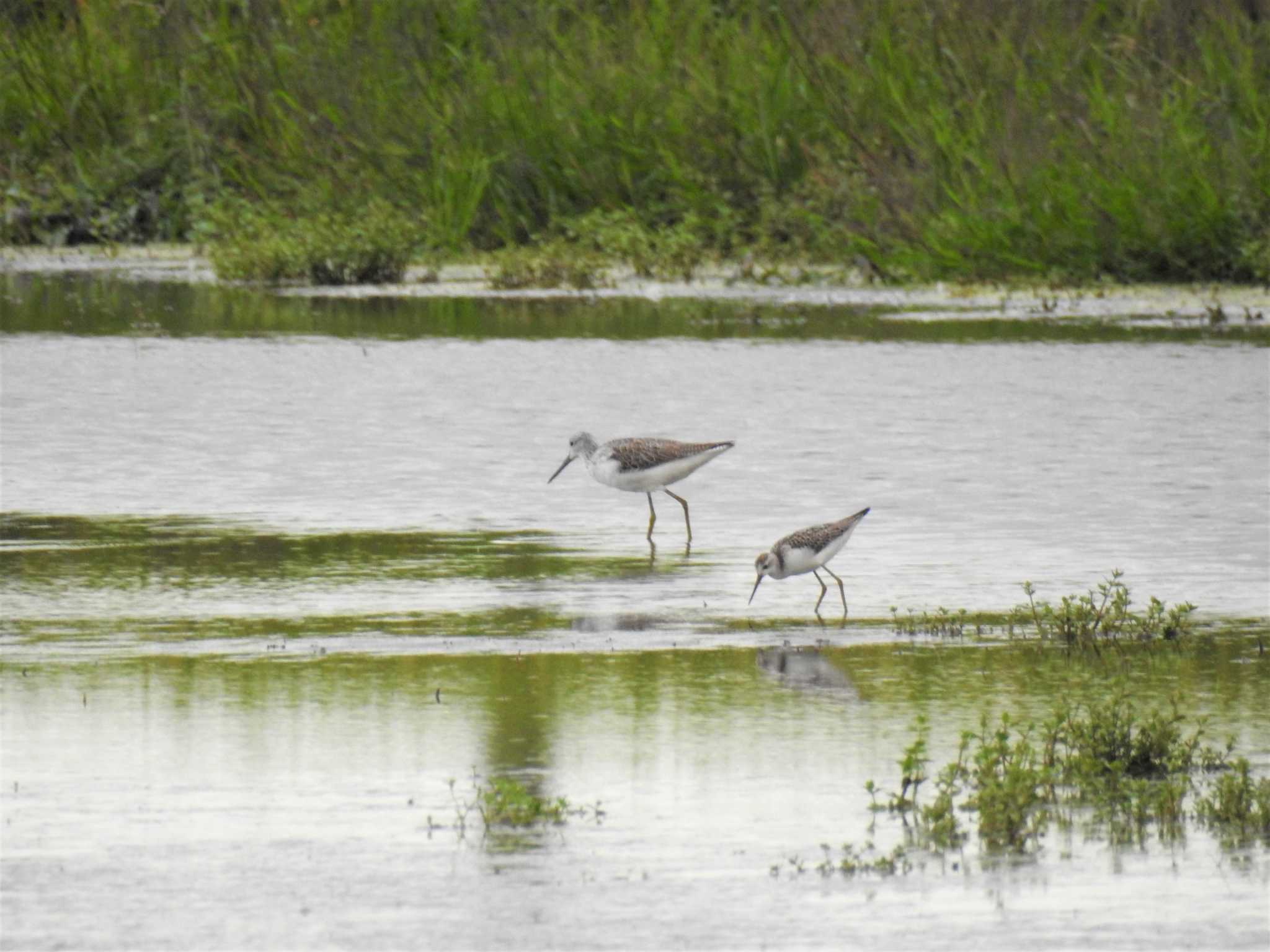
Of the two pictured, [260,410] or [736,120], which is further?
[736,120]

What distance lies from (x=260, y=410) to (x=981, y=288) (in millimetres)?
7737

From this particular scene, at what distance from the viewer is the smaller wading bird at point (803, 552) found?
8711mm

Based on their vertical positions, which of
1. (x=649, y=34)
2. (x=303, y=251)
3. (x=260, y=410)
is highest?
(x=649, y=34)

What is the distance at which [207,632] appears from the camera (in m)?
8.45

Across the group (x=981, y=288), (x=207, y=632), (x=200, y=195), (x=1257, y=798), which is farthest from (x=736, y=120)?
(x=1257, y=798)

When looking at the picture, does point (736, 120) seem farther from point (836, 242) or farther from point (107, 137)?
→ point (107, 137)

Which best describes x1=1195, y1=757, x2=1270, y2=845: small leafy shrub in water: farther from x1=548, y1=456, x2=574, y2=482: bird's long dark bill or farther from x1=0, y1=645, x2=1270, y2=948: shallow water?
x1=548, y1=456, x2=574, y2=482: bird's long dark bill

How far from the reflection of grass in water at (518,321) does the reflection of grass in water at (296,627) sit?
924 cm

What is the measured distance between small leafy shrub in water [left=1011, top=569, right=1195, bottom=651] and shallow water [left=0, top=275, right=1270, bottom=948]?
218 mm

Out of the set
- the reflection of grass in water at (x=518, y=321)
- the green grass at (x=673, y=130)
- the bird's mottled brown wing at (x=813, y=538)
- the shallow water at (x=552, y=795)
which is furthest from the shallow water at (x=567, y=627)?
the green grass at (x=673, y=130)

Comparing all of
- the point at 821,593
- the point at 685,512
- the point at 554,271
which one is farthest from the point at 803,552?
the point at 554,271

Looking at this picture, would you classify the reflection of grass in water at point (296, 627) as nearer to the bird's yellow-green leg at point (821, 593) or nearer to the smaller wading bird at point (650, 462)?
the bird's yellow-green leg at point (821, 593)

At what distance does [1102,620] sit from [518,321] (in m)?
11.7

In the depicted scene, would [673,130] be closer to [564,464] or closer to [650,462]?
[564,464]
